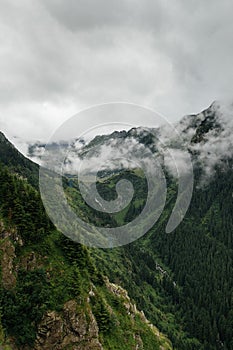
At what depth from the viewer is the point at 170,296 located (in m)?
198

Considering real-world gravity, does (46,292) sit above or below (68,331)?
above

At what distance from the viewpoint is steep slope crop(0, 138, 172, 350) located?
4653cm

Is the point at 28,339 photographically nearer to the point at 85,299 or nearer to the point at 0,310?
the point at 0,310

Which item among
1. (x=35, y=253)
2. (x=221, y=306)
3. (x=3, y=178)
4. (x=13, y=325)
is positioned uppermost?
Answer: (x=3, y=178)

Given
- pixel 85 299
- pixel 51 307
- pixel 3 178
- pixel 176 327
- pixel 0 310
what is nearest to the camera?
pixel 0 310

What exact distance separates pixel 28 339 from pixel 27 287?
316 inches

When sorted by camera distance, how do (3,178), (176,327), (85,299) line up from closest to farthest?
1. (85,299)
2. (3,178)
3. (176,327)

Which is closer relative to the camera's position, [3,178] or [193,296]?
[3,178]

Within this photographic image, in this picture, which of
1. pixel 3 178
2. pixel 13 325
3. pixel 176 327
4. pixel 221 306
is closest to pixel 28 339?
pixel 13 325

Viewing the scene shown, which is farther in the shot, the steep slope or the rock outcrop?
the rock outcrop

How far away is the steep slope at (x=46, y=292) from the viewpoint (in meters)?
46.5

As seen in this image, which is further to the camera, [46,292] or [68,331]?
[68,331]

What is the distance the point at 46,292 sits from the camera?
4859cm

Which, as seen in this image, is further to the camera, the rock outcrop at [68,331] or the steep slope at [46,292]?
the rock outcrop at [68,331]
